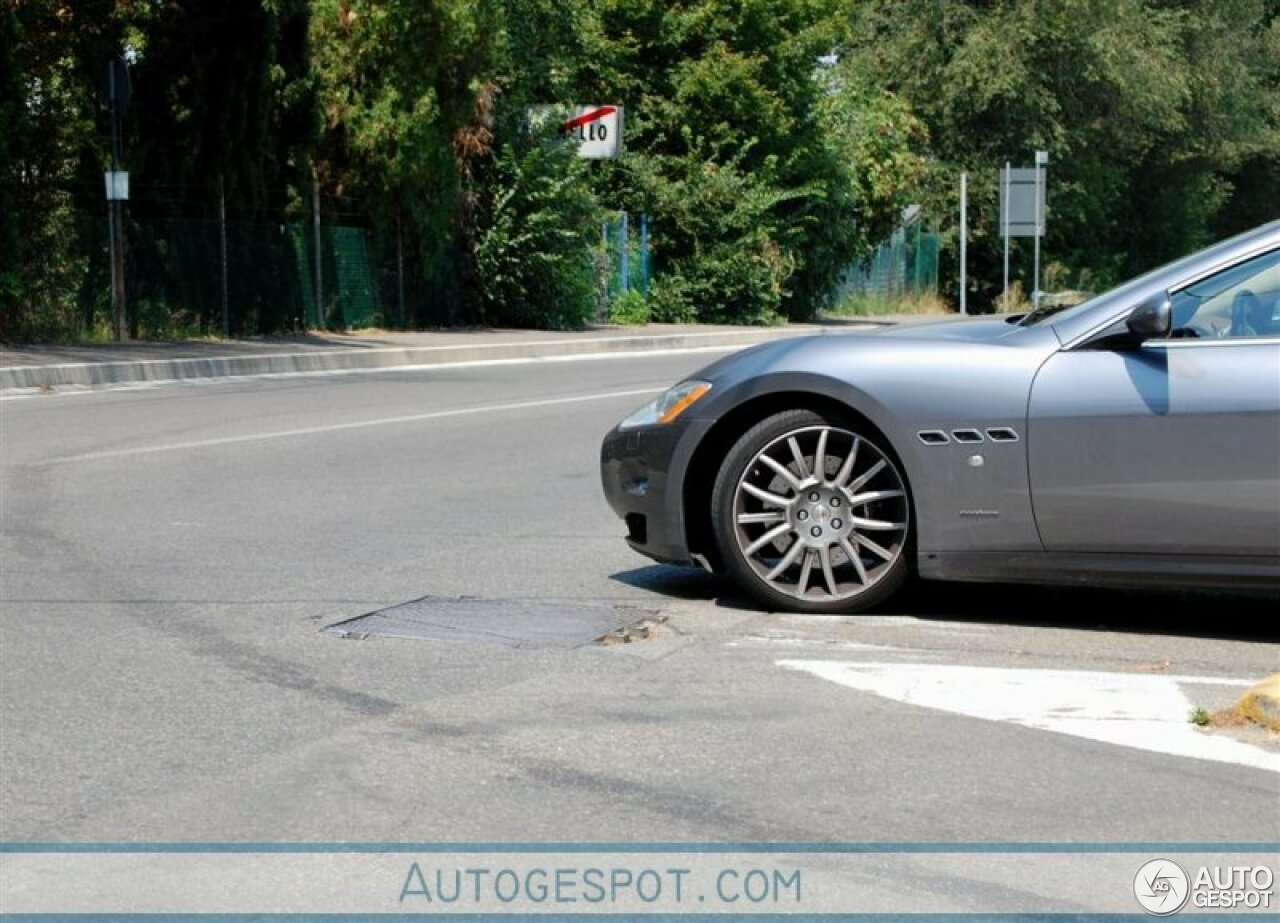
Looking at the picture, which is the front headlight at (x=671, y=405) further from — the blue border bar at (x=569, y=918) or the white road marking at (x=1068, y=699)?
the blue border bar at (x=569, y=918)

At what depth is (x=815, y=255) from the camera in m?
40.7

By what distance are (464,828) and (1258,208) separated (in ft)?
224

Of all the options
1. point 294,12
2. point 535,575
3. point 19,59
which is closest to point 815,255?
point 294,12

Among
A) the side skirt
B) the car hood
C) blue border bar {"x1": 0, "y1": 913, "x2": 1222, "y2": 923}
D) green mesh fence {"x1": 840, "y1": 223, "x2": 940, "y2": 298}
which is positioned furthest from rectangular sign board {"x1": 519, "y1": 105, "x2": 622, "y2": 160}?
blue border bar {"x1": 0, "y1": 913, "x2": 1222, "y2": 923}

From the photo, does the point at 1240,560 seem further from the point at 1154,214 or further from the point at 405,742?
the point at 1154,214

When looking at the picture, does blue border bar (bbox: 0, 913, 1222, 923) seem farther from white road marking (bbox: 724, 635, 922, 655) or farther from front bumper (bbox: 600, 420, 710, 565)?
front bumper (bbox: 600, 420, 710, 565)

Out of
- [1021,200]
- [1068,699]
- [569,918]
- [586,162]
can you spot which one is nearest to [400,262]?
[586,162]

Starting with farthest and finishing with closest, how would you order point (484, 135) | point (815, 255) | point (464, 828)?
1. point (815, 255)
2. point (484, 135)
3. point (464, 828)

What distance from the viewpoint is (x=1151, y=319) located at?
6.46 m

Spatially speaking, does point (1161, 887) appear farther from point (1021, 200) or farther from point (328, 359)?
point (1021, 200)

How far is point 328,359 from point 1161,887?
67.5 ft

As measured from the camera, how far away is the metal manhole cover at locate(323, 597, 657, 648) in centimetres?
685

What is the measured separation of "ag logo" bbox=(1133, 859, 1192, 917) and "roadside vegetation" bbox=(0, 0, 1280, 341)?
20.2m

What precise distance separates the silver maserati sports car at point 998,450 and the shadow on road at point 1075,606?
27 cm
